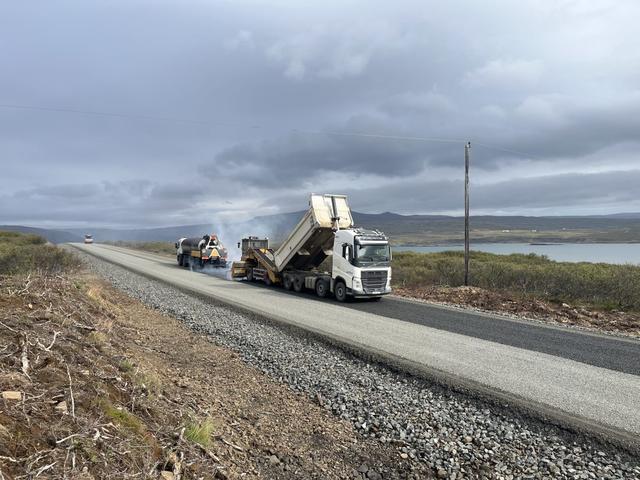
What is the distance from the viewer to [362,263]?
60.1ft

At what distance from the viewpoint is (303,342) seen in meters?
11.5

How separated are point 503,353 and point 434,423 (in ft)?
14.7

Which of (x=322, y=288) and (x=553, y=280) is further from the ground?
(x=553, y=280)

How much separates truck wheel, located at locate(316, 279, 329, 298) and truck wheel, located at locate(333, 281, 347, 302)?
60cm

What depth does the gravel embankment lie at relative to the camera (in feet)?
17.9

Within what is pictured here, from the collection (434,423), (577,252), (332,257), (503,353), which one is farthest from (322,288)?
(577,252)

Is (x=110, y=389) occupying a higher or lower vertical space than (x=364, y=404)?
higher

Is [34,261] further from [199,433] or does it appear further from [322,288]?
[199,433]

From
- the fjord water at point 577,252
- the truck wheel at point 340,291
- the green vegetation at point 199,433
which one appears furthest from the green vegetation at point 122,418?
the fjord water at point 577,252

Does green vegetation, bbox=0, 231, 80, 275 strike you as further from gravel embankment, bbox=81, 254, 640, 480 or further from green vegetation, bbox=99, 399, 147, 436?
green vegetation, bbox=99, 399, 147, 436

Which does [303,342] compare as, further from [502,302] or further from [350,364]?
[502,302]

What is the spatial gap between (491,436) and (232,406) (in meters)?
3.94

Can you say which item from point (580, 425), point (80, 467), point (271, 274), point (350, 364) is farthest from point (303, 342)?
point (271, 274)

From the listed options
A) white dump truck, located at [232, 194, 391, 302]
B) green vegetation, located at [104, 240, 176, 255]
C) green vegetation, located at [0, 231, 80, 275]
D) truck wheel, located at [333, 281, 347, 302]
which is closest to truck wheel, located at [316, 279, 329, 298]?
white dump truck, located at [232, 194, 391, 302]
